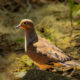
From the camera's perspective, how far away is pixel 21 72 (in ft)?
11.8

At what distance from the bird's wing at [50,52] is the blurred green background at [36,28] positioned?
0.78ft

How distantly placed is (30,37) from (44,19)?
86.7 inches

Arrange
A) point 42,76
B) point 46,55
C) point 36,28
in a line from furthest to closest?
point 36,28
point 46,55
point 42,76

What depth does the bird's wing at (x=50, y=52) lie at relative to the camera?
3.00 metres

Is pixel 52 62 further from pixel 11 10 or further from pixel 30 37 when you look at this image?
pixel 11 10

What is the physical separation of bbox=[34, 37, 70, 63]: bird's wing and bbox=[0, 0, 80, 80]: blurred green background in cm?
24

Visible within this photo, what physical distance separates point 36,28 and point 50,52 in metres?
2.05

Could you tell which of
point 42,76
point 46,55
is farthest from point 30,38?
point 42,76

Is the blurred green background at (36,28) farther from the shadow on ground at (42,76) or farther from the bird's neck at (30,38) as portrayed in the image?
the bird's neck at (30,38)

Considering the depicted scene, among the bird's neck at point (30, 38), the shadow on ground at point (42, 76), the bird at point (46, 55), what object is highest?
the bird's neck at point (30, 38)

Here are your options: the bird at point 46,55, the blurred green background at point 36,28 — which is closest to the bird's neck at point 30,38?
the bird at point 46,55

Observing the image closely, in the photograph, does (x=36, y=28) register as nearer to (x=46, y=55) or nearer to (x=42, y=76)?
(x=46, y=55)

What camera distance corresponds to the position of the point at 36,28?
5.05 m

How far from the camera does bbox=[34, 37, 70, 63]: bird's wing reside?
300 cm
